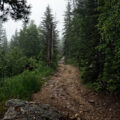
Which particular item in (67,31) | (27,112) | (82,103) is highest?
(67,31)

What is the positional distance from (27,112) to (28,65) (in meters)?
11.5

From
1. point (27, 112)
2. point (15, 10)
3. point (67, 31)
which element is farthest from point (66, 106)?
point (67, 31)

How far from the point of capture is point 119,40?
3.68 metres

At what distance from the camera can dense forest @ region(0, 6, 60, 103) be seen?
16.6ft

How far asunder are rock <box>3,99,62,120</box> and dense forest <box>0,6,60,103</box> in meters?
1.05

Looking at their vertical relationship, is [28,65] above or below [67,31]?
below

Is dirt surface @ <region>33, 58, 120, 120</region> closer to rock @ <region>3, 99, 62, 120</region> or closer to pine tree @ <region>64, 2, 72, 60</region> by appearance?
rock @ <region>3, 99, 62, 120</region>

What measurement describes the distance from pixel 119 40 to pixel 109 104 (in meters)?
2.86

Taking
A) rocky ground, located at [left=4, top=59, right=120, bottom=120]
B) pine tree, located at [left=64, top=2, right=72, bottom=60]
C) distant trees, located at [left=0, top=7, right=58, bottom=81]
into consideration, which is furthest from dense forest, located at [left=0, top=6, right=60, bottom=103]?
pine tree, located at [left=64, top=2, right=72, bottom=60]

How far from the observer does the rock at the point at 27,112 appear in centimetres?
314

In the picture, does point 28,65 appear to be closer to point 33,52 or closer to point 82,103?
point 33,52

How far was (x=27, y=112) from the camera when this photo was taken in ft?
10.8

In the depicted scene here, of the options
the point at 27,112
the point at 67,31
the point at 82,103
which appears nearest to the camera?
the point at 27,112

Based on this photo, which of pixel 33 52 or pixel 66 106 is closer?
pixel 66 106
